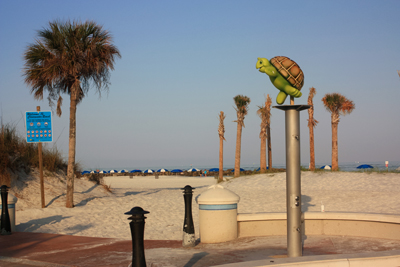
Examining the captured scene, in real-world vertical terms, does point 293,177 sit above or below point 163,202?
above

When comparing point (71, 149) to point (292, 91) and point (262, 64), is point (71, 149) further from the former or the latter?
point (292, 91)

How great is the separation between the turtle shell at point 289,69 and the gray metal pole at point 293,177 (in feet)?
1.46

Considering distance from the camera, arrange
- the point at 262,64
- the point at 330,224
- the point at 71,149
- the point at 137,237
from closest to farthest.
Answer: the point at 137,237 → the point at 262,64 → the point at 330,224 → the point at 71,149

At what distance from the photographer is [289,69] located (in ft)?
19.4

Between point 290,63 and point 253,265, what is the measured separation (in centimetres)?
311

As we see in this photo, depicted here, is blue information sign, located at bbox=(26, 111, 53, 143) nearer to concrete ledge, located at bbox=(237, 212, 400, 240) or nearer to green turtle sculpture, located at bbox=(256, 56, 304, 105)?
concrete ledge, located at bbox=(237, 212, 400, 240)

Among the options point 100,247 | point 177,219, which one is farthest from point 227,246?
point 177,219

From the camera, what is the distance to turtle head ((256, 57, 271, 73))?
6.04 metres

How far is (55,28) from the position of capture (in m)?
15.8

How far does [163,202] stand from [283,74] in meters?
12.6

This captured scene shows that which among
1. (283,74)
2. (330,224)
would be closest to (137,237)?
(283,74)

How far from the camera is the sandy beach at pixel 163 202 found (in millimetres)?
12469

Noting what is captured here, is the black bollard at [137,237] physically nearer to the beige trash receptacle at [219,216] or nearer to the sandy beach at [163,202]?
the beige trash receptacle at [219,216]

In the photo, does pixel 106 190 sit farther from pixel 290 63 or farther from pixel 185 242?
pixel 290 63
